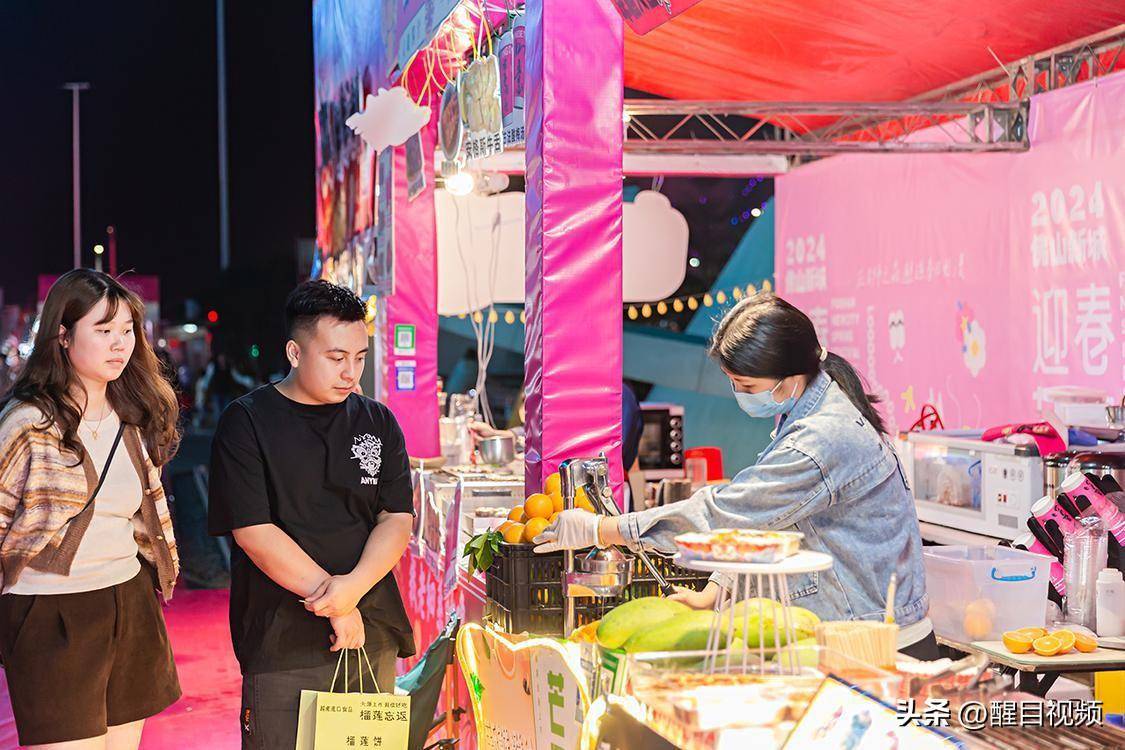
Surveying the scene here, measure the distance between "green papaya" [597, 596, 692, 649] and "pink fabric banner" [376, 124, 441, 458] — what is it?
17.9ft

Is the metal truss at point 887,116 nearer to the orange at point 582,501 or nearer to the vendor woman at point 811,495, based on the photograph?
the orange at point 582,501

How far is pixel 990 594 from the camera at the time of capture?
3.91 m

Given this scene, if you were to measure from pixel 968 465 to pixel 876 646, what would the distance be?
4.99m

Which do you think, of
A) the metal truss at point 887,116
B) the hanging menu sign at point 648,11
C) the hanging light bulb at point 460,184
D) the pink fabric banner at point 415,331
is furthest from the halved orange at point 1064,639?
the hanging light bulb at point 460,184

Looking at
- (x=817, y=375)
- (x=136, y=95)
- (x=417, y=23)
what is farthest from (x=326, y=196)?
(x=136, y=95)

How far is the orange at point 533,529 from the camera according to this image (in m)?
3.23

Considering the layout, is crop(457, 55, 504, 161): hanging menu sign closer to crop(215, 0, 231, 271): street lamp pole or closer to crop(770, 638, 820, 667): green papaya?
crop(770, 638, 820, 667): green papaya

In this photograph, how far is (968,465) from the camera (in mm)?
6688

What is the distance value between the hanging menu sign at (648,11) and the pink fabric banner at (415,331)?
4.31 metres

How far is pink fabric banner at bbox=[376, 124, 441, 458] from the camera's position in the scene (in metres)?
7.84

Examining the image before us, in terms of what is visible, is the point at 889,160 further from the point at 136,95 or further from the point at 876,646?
the point at 136,95

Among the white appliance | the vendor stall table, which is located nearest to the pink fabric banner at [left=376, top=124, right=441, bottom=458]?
the white appliance

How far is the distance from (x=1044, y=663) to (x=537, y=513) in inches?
60.4

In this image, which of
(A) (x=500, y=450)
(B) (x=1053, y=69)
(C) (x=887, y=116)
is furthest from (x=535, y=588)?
(C) (x=887, y=116)
